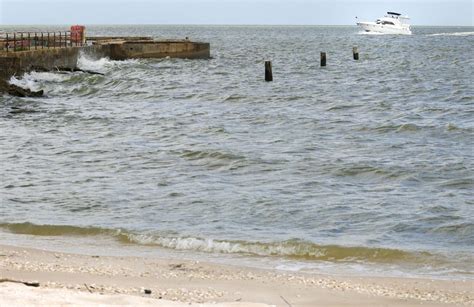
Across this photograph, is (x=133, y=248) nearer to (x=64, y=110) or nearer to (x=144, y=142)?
(x=144, y=142)

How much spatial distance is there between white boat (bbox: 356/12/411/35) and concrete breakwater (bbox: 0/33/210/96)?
83.3 meters

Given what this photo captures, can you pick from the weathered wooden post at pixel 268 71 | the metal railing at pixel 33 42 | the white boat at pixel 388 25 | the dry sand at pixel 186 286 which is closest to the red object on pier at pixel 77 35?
the metal railing at pixel 33 42

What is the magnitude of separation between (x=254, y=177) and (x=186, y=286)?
8.04 meters

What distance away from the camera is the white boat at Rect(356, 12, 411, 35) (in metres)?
146

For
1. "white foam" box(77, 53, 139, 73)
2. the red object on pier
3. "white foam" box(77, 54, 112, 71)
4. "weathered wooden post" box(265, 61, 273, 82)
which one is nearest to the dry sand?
"weathered wooden post" box(265, 61, 273, 82)

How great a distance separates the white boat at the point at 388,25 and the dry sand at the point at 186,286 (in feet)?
456

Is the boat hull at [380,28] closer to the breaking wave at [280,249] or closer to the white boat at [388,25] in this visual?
the white boat at [388,25]

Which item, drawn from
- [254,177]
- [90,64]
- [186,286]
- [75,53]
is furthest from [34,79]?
[186,286]

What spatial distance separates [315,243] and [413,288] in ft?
8.39

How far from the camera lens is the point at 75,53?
5259cm

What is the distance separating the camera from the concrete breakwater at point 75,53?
3806cm

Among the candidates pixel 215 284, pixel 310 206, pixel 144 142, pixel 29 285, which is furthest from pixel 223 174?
pixel 29 285

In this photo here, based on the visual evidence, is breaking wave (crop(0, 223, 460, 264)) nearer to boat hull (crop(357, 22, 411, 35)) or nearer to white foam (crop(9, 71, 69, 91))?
white foam (crop(9, 71, 69, 91))

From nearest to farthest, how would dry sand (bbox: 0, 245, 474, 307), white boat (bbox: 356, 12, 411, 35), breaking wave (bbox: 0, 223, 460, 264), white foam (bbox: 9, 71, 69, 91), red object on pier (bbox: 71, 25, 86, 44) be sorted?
dry sand (bbox: 0, 245, 474, 307) < breaking wave (bbox: 0, 223, 460, 264) < white foam (bbox: 9, 71, 69, 91) < red object on pier (bbox: 71, 25, 86, 44) < white boat (bbox: 356, 12, 411, 35)
